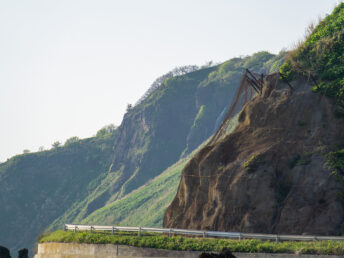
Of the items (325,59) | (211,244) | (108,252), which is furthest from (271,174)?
(108,252)

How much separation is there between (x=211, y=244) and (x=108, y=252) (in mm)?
6735

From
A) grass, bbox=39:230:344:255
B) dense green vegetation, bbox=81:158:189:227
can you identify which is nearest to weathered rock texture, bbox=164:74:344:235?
grass, bbox=39:230:344:255

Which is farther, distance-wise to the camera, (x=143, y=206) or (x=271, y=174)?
(x=143, y=206)

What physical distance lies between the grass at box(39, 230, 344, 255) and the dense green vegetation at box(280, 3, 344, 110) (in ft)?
47.2

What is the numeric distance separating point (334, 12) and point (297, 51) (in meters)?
5.69

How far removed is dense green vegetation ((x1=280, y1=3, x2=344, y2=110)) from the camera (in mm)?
41781

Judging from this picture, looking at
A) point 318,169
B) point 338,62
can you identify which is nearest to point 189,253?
point 318,169

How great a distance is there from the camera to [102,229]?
1543 inches

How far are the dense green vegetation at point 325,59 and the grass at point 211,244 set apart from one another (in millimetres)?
14389

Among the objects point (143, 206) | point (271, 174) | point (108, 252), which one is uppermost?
point (271, 174)

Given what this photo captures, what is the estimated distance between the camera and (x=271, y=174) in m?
38.8

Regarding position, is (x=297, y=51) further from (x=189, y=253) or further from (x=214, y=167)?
(x=189, y=253)

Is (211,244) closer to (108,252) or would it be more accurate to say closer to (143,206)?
(108,252)

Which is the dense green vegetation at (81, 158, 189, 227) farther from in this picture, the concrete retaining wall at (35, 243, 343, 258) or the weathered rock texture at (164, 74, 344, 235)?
the concrete retaining wall at (35, 243, 343, 258)
